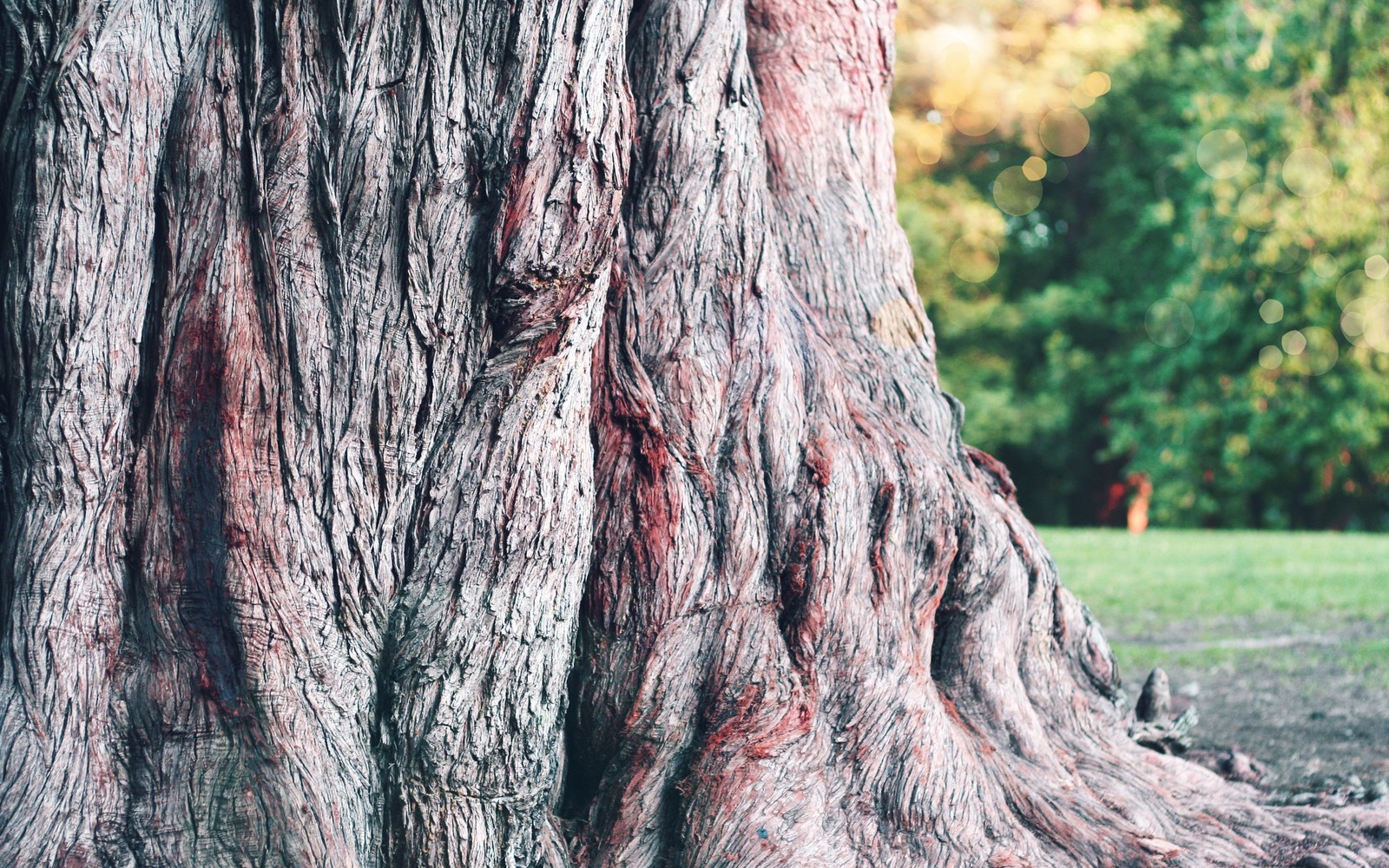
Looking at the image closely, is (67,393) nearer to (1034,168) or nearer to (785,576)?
(785,576)

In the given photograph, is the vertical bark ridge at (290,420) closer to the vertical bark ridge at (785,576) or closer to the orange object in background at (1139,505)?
the vertical bark ridge at (785,576)

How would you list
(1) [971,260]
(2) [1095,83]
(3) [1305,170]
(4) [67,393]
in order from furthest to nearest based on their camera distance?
(1) [971,260] → (2) [1095,83] → (3) [1305,170] → (4) [67,393]

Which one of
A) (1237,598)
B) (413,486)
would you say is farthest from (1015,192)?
(413,486)

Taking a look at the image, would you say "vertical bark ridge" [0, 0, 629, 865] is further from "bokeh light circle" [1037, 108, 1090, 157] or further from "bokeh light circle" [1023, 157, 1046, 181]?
"bokeh light circle" [1023, 157, 1046, 181]

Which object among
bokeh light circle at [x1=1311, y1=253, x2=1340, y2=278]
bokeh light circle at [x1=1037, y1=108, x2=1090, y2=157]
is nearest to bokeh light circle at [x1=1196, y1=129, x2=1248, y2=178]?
bokeh light circle at [x1=1311, y1=253, x2=1340, y2=278]

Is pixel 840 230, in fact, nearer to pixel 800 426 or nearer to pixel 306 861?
pixel 800 426

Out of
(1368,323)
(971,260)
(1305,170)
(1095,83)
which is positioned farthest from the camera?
(971,260)

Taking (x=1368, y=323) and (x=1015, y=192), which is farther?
(x=1015, y=192)

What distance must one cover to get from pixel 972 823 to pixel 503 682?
1511mm

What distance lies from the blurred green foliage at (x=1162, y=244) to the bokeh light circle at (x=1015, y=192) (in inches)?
2.2

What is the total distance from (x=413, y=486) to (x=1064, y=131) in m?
25.2

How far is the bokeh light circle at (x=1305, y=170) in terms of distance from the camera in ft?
66.5

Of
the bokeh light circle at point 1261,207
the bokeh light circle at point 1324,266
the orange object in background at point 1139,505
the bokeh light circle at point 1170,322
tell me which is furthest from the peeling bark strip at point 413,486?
the orange object in background at point 1139,505

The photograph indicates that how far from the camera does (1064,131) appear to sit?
26.0 m
